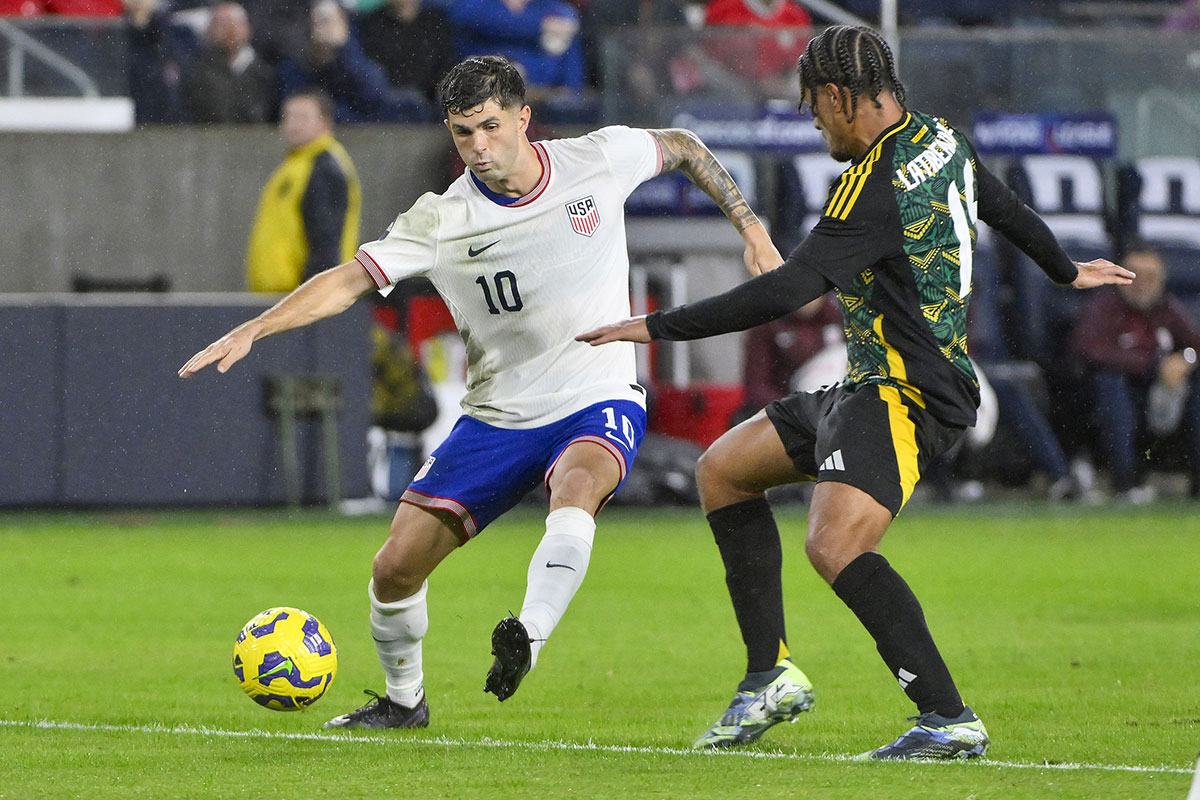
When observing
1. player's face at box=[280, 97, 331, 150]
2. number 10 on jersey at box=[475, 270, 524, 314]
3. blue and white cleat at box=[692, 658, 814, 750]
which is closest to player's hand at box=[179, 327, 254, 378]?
number 10 on jersey at box=[475, 270, 524, 314]

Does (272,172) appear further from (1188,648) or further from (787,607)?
(1188,648)

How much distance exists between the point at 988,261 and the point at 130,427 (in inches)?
285

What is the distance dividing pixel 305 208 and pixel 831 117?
33.1 ft

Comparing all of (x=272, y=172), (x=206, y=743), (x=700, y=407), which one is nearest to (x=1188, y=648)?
(x=206, y=743)

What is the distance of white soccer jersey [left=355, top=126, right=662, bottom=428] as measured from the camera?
6.31 m

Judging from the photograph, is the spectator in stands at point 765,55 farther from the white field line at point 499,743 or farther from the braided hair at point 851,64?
the white field line at point 499,743

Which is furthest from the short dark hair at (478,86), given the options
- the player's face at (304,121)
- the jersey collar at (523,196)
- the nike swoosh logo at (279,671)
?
the player's face at (304,121)

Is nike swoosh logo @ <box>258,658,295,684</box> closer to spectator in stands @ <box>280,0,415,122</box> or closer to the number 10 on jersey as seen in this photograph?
the number 10 on jersey

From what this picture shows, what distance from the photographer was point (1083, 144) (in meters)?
17.0

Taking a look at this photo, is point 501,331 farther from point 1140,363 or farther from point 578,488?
point 1140,363

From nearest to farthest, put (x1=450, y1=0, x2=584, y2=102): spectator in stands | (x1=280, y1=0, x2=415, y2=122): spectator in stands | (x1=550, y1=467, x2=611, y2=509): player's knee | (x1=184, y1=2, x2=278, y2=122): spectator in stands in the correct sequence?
1. (x1=550, y1=467, x2=611, y2=509): player's knee
2. (x1=184, y1=2, x2=278, y2=122): spectator in stands
3. (x1=280, y1=0, x2=415, y2=122): spectator in stands
4. (x1=450, y1=0, x2=584, y2=102): spectator in stands

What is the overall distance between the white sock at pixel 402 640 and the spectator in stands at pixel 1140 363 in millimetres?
10901

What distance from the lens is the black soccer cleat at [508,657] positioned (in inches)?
211

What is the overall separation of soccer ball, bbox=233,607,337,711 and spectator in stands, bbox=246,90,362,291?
895cm
